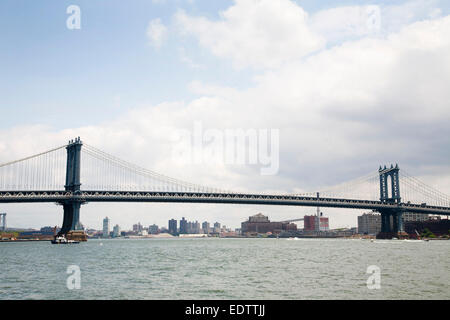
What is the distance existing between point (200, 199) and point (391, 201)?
65.7 meters

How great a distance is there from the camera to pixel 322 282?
26.2 meters

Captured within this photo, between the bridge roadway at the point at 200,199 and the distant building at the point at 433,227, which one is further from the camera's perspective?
the distant building at the point at 433,227

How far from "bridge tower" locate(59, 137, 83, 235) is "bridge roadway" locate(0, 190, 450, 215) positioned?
114 centimetres

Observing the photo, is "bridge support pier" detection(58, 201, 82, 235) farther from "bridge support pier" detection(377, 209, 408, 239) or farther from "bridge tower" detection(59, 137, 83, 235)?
"bridge support pier" detection(377, 209, 408, 239)

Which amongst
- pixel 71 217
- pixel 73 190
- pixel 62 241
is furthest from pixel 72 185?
pixel 62 241

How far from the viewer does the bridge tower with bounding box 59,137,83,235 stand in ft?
302

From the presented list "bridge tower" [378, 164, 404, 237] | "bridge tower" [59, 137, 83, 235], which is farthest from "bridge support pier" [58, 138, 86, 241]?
"bridge tower" [378, 164, 404, 237]

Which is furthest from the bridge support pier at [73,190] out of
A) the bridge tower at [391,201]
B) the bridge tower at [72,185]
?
the bridge tower at [391,201]

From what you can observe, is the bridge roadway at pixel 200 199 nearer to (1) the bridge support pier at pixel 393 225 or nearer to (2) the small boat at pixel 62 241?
(1) the bridge support pier at pixel 393 225

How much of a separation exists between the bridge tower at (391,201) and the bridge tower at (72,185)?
86510mm

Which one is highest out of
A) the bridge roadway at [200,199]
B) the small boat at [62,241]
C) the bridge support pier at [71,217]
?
the bridge roadway at [200,199]

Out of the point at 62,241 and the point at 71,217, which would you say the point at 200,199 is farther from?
the point at 62,241

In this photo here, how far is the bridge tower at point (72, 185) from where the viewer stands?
9200 centimetres

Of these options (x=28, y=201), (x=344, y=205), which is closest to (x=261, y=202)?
(x=344, y=205)
